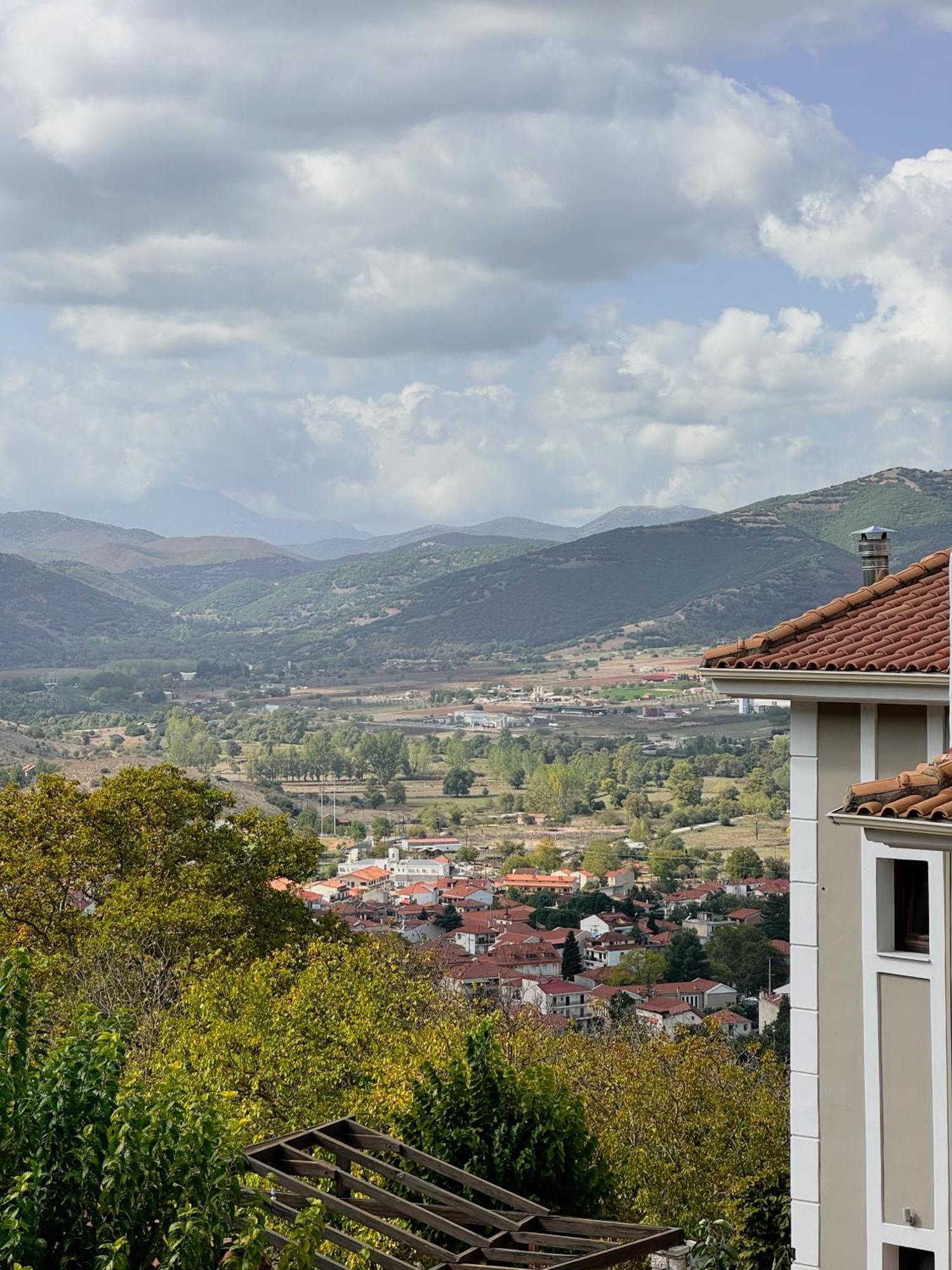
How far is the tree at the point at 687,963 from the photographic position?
7138 centimetres

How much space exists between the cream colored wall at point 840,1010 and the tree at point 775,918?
67564 mm

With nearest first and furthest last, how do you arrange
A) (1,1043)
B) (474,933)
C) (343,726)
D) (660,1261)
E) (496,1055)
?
(1,1043) < (660,1261) < (496,1055) < (474,933) < (343,726)

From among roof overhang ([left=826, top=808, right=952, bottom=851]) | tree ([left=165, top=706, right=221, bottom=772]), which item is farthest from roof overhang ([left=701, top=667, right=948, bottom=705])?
tree ([left=165, top=706, right=221, bottom=772])

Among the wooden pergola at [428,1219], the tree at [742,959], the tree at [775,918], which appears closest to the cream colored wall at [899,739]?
the wooden pergola at [428,1219]

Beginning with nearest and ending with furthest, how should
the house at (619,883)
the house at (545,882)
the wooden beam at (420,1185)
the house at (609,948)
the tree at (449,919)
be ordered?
1. the wooden beam at (420,1185)
2. the house at (609,948)
3. the tree at (449,919)
4. the house at (545,882)
5. the house at (619,883)

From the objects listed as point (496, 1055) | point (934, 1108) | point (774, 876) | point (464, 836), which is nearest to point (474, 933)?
point (774, 876)

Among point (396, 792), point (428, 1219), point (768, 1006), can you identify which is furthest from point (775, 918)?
point (396, 792)

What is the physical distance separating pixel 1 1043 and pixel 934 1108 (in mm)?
4840

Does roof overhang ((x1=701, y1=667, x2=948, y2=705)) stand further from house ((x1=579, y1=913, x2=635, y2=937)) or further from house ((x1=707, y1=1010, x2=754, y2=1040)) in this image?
house ((x1=579, y1=913, x2=635, y2=937))

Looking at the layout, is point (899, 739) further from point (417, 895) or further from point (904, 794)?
point (417, 895)

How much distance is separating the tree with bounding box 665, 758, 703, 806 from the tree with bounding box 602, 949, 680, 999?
235 feet

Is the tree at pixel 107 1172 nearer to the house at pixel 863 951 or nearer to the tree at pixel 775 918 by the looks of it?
the house at pixel 863 951

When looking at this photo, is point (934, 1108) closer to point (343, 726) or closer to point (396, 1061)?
point (396, 1061)

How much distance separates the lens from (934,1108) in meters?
8.16
